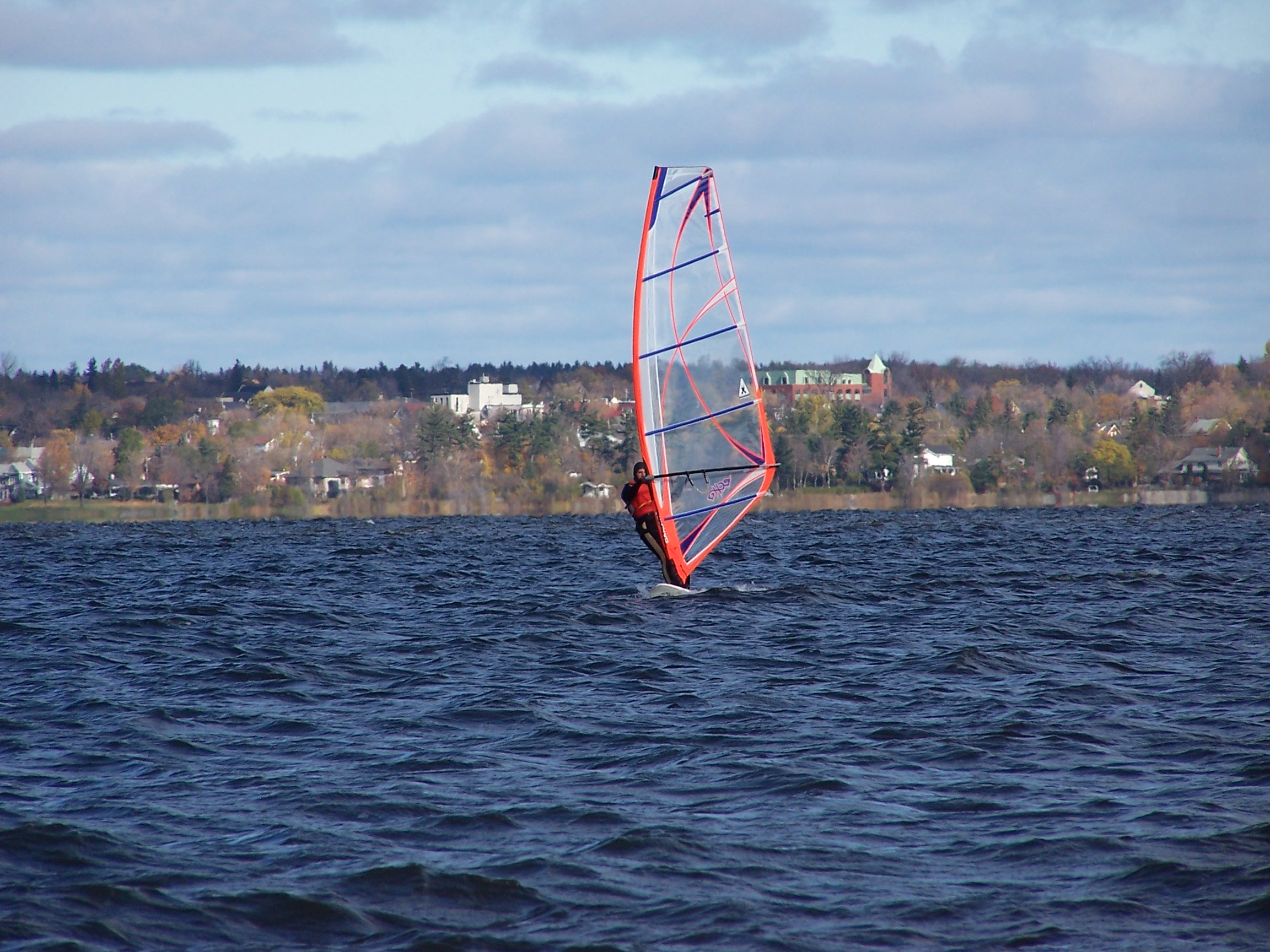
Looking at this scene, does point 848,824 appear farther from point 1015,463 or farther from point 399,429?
point 399,429

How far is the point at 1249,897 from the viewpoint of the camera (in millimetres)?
5398

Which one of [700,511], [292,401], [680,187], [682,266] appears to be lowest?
[700,511]

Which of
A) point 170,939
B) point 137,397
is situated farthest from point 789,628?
point 137,397

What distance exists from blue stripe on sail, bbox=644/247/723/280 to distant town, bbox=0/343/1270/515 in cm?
6671

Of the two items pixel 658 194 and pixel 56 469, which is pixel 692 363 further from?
pixel 56 469

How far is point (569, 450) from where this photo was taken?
91.8m

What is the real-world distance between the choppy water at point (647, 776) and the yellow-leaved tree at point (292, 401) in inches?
4248

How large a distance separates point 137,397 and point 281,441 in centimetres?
5239

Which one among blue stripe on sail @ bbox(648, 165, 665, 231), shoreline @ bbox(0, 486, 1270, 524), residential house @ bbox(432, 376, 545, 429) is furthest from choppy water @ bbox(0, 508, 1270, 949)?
residential house @ bbox(432, 376, 545, 429)

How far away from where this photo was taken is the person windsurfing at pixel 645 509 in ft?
50.3

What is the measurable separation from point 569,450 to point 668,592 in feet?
246

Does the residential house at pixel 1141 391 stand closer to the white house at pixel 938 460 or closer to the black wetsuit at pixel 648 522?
the white house at pixel 938 460

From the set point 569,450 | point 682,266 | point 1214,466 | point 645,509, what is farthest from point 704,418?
point 1214,466

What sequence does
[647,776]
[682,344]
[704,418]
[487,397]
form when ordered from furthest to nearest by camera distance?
[487,397] < [704,418] < [682,344] < [647,776]
